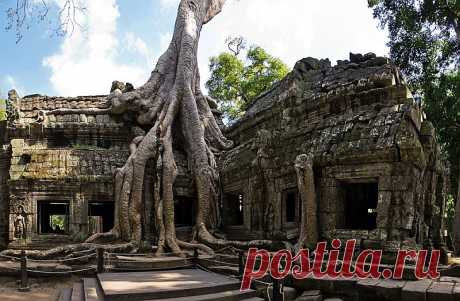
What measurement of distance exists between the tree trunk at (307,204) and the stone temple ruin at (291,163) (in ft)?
0.76

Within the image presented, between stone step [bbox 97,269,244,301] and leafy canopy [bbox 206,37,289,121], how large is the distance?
14717mm

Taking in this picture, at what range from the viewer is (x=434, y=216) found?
8453 millimetres

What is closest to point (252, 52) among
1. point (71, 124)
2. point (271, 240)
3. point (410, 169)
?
point (71, 124)

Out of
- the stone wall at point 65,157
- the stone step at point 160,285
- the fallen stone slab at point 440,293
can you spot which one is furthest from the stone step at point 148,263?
the fallen stone slab at point 440,293

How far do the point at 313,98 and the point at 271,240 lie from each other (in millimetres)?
3084

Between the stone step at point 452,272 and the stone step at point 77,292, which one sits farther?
the stone step at point 77,292

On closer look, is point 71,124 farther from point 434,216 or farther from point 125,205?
→ point 434,216

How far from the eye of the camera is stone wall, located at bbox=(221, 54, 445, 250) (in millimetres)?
7074

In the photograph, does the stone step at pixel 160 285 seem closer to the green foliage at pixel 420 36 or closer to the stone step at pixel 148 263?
the stone step at pixel 148 263

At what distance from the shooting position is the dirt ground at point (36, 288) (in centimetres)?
695

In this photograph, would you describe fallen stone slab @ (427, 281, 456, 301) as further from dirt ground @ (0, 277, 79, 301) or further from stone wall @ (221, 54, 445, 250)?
dirt ground @ (0, 277, 79, 301)

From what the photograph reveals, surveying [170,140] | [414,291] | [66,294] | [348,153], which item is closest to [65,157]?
[170,140]

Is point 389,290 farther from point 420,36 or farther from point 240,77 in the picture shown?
point 240,77

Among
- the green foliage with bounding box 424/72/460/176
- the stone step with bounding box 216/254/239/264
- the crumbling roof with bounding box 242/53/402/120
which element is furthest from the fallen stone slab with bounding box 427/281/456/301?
the green foliage with bounding box 424/72/460/176
